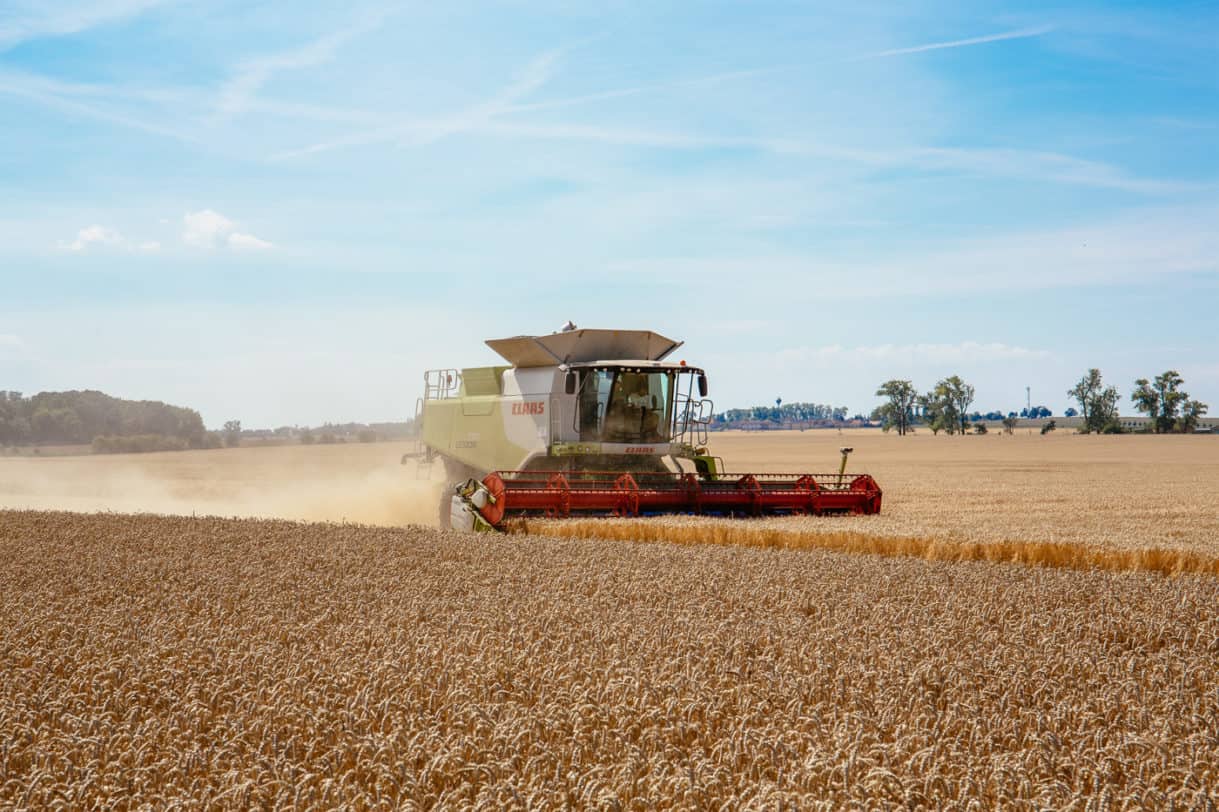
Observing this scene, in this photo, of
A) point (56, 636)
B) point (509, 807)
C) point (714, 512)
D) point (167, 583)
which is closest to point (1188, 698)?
point (509, 807)

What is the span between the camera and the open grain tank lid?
16266 millimetres

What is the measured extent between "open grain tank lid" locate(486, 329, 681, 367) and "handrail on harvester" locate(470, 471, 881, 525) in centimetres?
195

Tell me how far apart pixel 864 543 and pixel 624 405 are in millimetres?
5258

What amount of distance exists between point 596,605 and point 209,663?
8.91ft

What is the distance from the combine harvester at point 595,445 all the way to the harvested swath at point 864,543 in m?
0.74

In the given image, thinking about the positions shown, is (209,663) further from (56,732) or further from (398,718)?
(398,718)

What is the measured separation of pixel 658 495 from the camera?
14.1 metres

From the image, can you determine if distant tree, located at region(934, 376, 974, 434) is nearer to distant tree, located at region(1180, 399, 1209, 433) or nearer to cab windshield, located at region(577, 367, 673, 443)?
distant tree, located at region(1180, 399, 1209, 433)

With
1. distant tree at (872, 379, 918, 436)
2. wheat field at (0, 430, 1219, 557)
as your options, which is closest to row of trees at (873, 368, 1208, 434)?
distant tree at (872, 379, 918, 436)

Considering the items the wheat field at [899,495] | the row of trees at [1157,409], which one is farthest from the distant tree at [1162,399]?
the wheat field at [899,495]

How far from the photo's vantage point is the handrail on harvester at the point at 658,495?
13633 mm

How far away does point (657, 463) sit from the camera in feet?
54.6

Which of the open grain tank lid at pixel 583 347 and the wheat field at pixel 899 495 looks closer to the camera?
the wheat field at pixel 899 495

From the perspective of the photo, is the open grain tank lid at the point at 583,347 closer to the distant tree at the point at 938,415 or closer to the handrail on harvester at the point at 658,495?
the handrail on harvester at the point at 658,495
